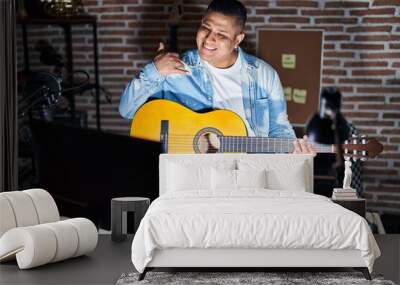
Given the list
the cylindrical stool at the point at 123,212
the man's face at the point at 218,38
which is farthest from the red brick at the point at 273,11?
the cylindrical stool at the point at 123,212

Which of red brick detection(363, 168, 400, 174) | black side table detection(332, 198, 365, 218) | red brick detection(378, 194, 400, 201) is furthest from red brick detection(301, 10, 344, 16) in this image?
black side table detection(332, 198, 365, 218)

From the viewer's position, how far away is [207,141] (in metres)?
6.38

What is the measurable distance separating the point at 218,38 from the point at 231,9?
302 mm

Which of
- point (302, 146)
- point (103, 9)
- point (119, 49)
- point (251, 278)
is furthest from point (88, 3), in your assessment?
Result: point (251, 278)

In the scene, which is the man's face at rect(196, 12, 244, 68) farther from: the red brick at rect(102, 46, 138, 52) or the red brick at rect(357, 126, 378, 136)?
the red brick at rect(357, 126, 378, 136)

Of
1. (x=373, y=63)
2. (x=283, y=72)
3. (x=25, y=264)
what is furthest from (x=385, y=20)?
(x=25, y=264)

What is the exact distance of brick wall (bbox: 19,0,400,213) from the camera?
21.1 feet

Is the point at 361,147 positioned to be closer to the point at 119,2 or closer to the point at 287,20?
the point at 287,20

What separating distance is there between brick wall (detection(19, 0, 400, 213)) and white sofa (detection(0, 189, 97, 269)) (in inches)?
73.4

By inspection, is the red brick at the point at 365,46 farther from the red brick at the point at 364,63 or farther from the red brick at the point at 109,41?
the red brick at the point at 109,41

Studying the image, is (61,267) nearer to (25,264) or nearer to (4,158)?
(25,264)

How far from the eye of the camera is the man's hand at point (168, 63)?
6586mm

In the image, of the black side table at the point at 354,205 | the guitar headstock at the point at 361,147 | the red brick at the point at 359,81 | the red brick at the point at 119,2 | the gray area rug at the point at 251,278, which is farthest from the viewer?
the red brick at the point at 119,2

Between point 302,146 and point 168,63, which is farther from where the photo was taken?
point 168,63
